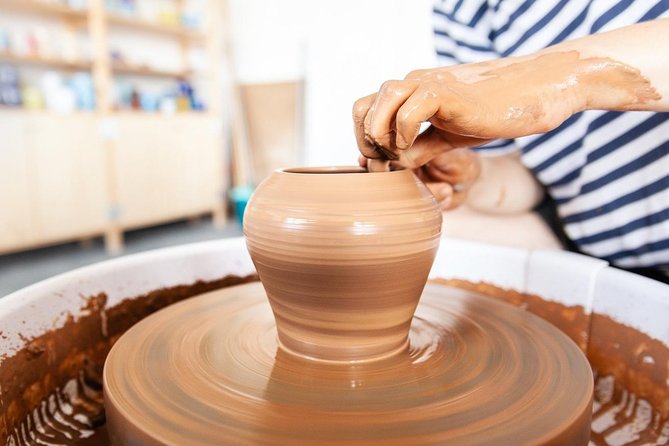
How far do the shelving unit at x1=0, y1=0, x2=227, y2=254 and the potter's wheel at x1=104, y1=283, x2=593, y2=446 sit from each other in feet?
8.92

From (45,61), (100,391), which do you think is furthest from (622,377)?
Answer: (45,61)

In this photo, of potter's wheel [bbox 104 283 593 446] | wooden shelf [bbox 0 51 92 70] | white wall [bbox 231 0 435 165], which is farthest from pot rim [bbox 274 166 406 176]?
wooden shelf [bbox 0 51 92 70]

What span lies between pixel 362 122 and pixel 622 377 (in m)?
0.59

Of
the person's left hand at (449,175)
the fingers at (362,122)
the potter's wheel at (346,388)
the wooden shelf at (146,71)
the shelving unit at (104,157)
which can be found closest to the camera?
the potter's wheel at (346,388)

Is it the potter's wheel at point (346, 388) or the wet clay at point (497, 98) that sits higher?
the wet clay at point (497, 98)

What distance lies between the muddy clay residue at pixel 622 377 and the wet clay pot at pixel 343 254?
36cm

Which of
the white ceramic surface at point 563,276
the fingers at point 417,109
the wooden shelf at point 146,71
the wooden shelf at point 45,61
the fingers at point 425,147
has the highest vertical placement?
the wooden shelf at point 146,71

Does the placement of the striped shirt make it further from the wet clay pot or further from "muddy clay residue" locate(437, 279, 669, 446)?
the wet clay pot

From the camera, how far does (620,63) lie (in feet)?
2.06

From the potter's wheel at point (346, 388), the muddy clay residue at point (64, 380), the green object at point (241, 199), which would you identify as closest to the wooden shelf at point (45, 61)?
the green object at point (241, 199)

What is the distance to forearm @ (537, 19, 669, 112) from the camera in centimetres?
63

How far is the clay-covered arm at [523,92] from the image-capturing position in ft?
1.82

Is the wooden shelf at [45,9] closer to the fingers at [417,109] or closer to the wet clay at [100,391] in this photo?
the wet clay at [100,391]

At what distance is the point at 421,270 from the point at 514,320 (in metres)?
0.24
